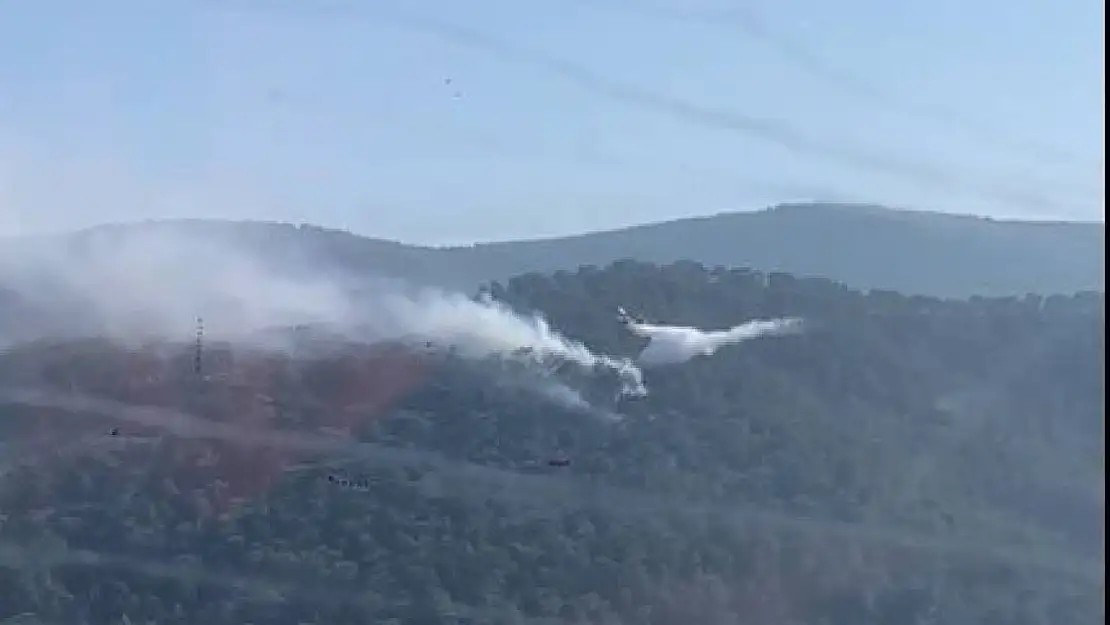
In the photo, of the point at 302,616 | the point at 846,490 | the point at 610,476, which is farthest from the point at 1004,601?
the point at 302,616

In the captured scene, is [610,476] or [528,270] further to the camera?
[528,270]

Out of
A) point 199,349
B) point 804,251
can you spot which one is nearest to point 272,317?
point 199,349

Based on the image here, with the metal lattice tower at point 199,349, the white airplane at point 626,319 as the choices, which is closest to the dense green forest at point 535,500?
the metal lattice tower at point 199,349

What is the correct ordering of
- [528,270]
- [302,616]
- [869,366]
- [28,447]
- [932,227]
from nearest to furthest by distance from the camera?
[302,616] < [28,447] < [869,366] < [528,270] < [932,227]

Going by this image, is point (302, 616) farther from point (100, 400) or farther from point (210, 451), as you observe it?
point (100, 400)

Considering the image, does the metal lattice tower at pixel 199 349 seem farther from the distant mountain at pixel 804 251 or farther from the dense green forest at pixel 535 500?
the distant mountain at pixel 804 251
